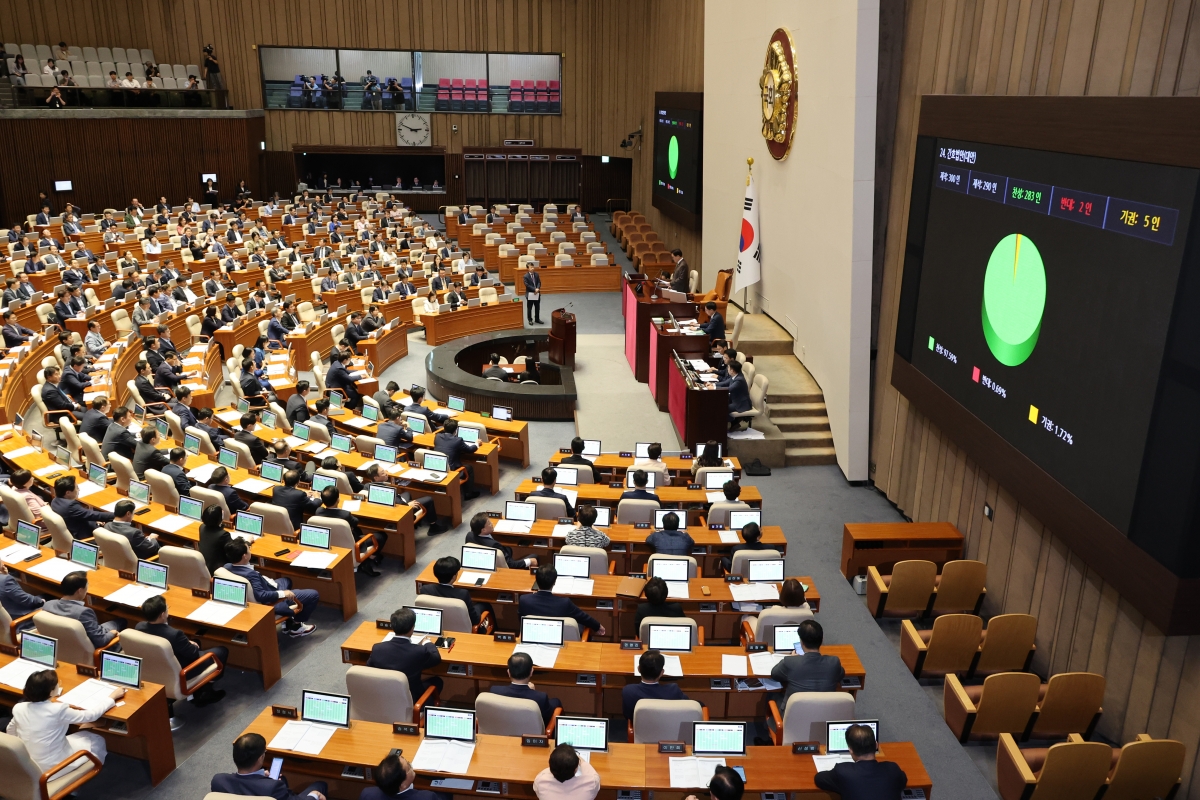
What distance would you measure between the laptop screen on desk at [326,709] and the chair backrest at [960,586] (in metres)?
5.36

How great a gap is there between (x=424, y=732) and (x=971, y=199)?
6460mm

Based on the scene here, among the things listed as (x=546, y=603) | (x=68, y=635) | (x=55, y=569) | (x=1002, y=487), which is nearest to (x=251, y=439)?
(x=55, y=569)

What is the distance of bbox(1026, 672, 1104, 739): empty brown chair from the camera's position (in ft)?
21.2

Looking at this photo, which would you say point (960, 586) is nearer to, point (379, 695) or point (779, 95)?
point (379, 695)

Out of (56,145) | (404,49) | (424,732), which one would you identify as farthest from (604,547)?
(404,49)

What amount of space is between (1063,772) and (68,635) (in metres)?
6.75

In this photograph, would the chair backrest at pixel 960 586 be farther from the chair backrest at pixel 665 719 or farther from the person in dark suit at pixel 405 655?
the person in dark suit at pixel 405 655

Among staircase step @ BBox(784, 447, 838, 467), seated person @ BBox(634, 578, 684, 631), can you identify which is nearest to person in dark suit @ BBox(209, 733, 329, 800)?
seated person @ BBox(634, 578, 684, 631)

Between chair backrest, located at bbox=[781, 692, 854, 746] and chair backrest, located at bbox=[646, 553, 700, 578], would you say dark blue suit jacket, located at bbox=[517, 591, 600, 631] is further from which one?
chair backrest, located at bbox=[781, 692, 854, 746]

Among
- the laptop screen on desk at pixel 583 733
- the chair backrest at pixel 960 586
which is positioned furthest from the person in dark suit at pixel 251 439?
the chair backrest at pixel 960 586

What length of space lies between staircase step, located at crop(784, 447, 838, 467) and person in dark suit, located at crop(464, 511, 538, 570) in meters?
4.94

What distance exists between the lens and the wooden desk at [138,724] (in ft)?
19.7

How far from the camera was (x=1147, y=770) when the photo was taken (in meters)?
5.65

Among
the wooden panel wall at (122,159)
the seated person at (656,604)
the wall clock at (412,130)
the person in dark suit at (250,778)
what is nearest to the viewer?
the person in dark suit at (250,778)
